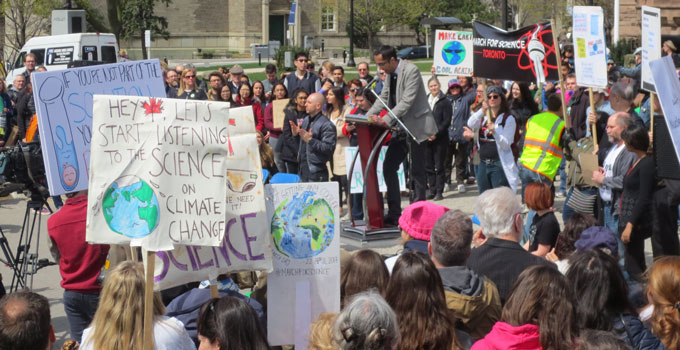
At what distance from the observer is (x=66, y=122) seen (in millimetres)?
6242

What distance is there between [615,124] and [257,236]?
14.1 ft

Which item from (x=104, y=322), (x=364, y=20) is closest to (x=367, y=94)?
(x=104, y=322)

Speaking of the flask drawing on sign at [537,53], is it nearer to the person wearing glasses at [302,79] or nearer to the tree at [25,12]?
the person wearing glasses at [302,79]

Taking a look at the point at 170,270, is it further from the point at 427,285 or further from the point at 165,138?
the point at 427,285

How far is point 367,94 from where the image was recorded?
10.7 metres

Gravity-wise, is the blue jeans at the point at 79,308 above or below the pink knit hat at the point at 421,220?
below

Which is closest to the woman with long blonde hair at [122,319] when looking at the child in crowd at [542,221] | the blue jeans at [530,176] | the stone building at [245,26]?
the child in crowd at [542,221]

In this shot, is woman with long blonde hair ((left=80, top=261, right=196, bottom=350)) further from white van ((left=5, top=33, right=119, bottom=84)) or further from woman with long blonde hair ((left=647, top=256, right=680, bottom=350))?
white van ((left=5, top=33, right=119, bottom=84))

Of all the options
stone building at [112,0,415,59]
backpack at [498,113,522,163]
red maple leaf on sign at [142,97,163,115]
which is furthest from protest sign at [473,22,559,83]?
stone building at [112,0,415,59]

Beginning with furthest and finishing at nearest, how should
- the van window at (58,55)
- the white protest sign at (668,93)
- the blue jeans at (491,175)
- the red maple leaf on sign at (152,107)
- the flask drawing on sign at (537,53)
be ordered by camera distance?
the van window at (58,55)
the blue jeans at (491,175)
the flask drawing on sign at (537,53)
the white protest sign at (668,93)
the red maple leaf on sign at (152,107)

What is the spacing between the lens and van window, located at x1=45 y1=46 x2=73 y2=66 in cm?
2669

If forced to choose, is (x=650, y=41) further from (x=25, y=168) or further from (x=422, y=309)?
(x=25, y=168)

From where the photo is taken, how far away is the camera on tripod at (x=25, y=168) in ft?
28.2

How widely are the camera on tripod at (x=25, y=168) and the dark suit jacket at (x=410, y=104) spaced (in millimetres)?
3567
